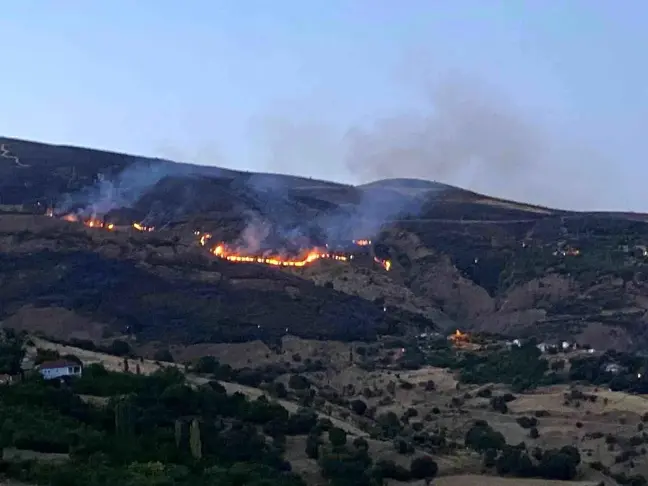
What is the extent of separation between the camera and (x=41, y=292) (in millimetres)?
63344

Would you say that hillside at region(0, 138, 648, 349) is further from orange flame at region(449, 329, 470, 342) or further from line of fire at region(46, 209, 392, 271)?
orange flame at region(449, 329, 470, 342)

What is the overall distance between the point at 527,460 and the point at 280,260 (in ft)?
168

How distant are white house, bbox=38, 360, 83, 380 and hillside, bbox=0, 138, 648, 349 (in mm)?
22503

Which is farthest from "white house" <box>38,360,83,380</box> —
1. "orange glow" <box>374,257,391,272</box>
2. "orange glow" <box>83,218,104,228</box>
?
"orange glow" <box>374,257,391,272</box>

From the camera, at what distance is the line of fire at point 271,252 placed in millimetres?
80375

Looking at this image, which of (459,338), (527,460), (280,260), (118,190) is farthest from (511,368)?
(118,190)

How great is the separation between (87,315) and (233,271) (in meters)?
13.1

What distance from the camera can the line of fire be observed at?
80.4 meters

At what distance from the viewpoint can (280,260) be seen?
81875 millimetres

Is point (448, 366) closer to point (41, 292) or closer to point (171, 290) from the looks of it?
point (171, 290)

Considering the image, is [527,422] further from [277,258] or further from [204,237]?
[204,237]

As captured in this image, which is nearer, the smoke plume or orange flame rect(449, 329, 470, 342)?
orange flame rect(449, 329, 470, 342)

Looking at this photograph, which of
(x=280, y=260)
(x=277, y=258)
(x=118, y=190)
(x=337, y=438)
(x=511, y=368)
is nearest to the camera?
(x=337, y=438)

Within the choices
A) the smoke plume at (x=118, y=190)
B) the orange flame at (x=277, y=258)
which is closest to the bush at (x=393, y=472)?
the orange flame at (x=277, y=258)
